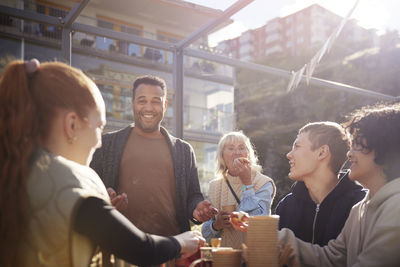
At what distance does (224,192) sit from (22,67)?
2155mm

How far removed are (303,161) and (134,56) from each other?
1505 cm

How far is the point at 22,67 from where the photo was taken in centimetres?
145

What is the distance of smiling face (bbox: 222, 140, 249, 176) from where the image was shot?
344 centimetres

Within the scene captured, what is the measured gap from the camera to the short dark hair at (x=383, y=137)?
2057 mm

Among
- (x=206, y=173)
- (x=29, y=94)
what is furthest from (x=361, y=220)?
(x=206, y=173)

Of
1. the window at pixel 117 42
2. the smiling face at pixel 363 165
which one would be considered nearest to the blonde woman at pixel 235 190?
the smiling face at pixel 363 165

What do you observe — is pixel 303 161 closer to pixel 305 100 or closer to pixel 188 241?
pixel 188 241

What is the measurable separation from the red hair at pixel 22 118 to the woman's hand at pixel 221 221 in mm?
1463

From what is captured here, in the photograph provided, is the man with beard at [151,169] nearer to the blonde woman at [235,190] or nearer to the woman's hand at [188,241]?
the blonde woman at [235,190]

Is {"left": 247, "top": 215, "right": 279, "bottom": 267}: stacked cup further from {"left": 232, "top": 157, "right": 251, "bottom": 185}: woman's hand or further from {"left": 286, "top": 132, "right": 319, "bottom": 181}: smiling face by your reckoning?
{"left": 232, "top": 157, "right": 251, "bottom": 185}: woman's hand

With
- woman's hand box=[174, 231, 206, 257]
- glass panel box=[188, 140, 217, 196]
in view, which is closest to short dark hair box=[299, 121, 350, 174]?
woman's hand box=[174, 231, 206, 257]

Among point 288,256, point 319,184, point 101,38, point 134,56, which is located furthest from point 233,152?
point 134,56

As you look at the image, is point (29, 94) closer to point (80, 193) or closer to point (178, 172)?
point (80, 193)

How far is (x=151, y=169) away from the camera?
290 centimetres
